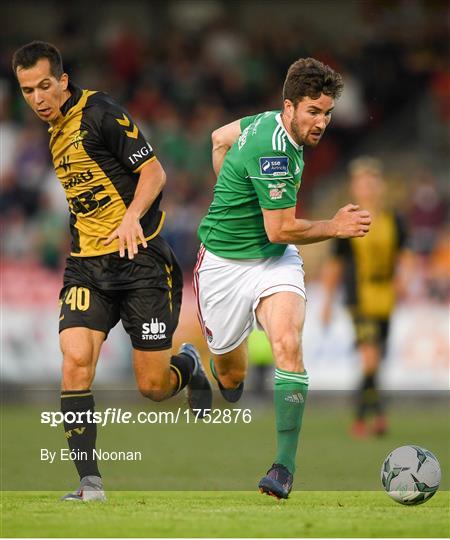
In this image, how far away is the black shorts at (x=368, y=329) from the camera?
12.9 meters

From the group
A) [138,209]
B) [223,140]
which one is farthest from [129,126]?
[223,140]

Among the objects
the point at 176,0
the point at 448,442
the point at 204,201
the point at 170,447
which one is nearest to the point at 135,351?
the point at 170,447

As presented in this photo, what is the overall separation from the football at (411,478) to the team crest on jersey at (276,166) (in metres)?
1.74

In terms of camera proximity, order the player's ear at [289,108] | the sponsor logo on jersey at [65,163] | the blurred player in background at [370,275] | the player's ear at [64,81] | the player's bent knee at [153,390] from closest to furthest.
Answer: the player's ear at [289,108], the player's ear at [64,81], the sponsor logo on jersey at [65,163], the player's bent knee at [153,390], the blurred player in background at [370,275]

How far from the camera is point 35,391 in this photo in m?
15.9

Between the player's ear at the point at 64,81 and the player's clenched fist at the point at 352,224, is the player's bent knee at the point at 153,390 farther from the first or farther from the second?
the player's ear at the point at 64,81

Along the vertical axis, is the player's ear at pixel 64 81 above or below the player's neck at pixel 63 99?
above

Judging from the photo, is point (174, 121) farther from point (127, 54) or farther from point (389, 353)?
point (389, 353)

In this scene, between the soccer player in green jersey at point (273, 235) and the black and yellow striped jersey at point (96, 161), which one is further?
the black and yellow striped jersey at point (96, 161)

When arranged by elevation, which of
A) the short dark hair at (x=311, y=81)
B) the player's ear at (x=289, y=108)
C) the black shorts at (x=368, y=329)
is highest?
the short dark hair at (x=311, y=81)

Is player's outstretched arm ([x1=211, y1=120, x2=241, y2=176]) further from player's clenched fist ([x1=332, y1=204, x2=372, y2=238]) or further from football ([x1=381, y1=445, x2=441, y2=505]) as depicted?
football ([x1=381, y1=445, x2=441, y2=505])

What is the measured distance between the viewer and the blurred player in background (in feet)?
41.9

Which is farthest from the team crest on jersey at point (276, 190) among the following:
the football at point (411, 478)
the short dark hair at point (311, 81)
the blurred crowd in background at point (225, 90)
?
the blurred crowd in background at point (225, 90)

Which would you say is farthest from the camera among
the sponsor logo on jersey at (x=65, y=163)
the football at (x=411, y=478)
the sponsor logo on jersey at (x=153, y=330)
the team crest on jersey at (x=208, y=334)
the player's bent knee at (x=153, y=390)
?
the team crest on jersey at (x=208, y=334)
